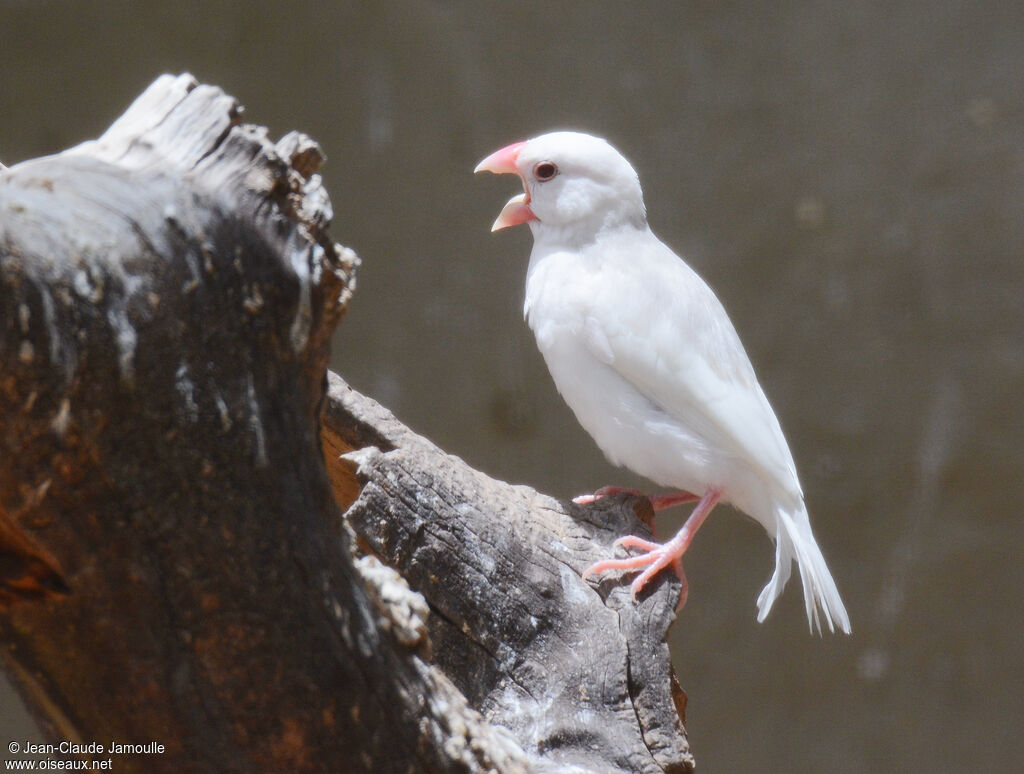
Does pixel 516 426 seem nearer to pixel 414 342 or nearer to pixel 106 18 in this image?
pixel 414 342

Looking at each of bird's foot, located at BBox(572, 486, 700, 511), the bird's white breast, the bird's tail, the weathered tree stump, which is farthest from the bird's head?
the weathered tree stump

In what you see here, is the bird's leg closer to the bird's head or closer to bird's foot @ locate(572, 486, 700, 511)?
bird's foot @ locate(572, 486, 700, 511)

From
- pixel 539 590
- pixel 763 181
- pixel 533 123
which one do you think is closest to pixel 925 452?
pixel 763 181

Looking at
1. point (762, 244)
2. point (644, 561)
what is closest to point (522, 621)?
point (644, 561)

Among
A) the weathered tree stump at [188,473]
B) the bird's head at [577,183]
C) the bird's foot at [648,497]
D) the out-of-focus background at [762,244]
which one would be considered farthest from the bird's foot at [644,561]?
the out-of-focus background at [762,244]

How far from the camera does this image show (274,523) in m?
0.95

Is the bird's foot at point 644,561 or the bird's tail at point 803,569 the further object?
the bird's tail at point 803,569

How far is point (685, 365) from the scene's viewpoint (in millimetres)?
1949

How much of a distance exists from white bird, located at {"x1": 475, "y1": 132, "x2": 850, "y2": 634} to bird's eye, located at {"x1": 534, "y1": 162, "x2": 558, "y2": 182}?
0.26 feet

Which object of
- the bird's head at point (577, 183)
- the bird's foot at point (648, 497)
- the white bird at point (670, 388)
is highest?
the bird's head at point (577, 183)

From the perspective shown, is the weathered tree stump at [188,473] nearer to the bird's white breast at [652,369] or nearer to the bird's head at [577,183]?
the bird's white breast at [652,369]

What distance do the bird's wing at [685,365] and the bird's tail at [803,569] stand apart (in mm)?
63

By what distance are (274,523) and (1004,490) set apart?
10.6ft

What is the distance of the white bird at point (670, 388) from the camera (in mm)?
1927
